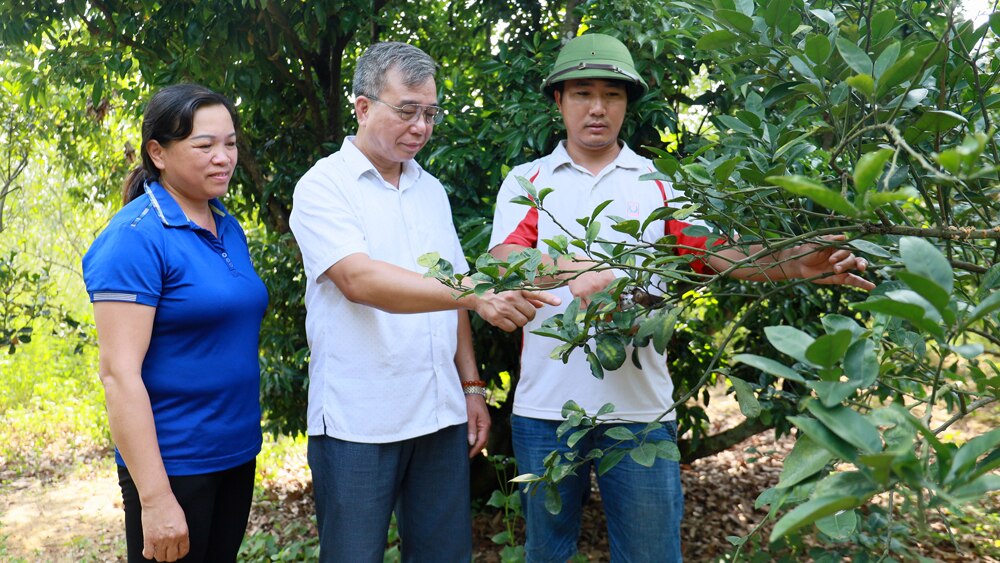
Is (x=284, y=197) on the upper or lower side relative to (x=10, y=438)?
upper

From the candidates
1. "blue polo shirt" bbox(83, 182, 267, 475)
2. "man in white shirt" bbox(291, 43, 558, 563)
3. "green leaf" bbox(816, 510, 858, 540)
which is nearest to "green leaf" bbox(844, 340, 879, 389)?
"green leaf" bbox(816, 510, 858, 540)

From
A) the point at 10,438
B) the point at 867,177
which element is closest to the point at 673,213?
the point at 867,177

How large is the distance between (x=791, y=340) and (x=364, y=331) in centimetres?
157

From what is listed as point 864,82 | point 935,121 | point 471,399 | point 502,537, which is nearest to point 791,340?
point 864,82

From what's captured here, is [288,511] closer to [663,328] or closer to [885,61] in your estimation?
[663,328]

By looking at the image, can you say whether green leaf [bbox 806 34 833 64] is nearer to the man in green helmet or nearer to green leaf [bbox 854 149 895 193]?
green leaf [bbox 854 149 895 193]

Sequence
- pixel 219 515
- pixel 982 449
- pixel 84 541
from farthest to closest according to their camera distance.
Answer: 1. pixel 84 541
2. pixel 219 515
3. pixel 982 449

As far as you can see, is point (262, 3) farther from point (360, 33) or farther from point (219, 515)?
point (219, 515)

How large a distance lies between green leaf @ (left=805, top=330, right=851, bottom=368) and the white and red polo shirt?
1511 mm

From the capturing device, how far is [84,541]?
4875 millimetres

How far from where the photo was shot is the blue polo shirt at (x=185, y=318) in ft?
6.40

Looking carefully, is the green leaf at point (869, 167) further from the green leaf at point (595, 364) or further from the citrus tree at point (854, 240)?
the green leaf at point (595, 364)

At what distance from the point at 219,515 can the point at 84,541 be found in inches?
127

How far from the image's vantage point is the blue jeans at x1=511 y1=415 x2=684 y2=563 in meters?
2.35
